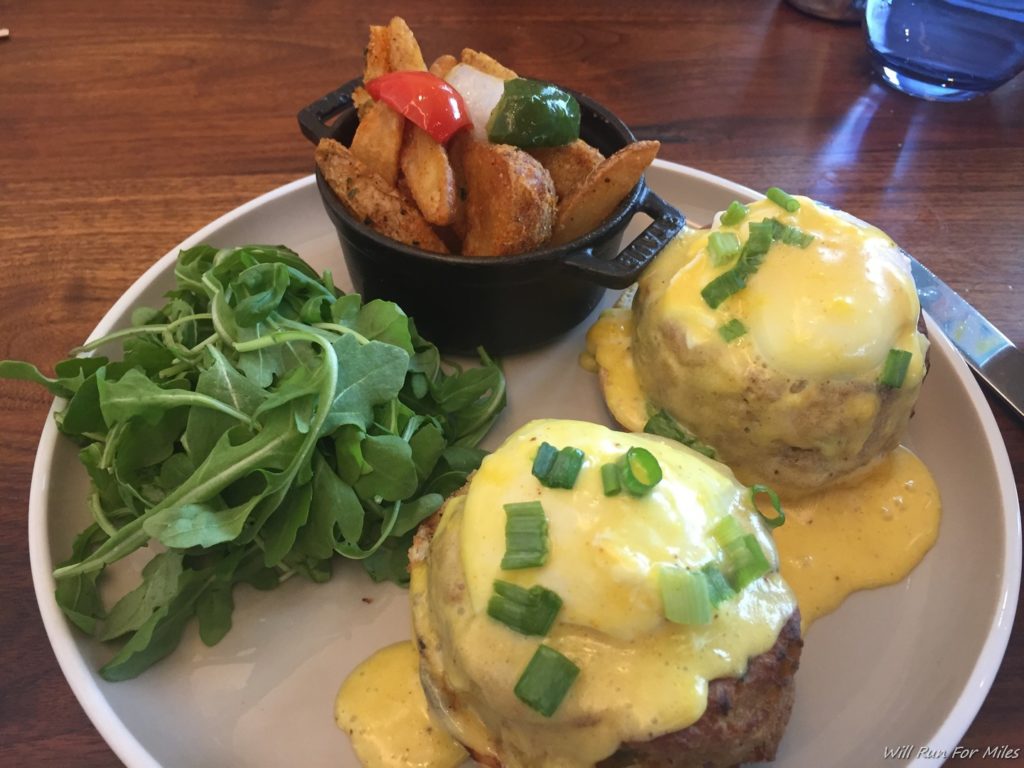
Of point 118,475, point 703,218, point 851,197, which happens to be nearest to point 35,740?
point 118,475

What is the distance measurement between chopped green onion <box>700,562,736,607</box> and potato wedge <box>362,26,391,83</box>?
1.31 meters

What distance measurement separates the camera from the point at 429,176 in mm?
1645

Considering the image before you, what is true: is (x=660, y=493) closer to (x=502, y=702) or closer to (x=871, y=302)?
(x=502, y=702)

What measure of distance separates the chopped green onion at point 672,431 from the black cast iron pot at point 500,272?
305mm

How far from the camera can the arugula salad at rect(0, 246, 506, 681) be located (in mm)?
1375

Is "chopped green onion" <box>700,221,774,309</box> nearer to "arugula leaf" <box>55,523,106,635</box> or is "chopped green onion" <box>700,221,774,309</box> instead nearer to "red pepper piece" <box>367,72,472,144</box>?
"red pepper piece" <box>367,72,472,144</box>

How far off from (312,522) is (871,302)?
117cm

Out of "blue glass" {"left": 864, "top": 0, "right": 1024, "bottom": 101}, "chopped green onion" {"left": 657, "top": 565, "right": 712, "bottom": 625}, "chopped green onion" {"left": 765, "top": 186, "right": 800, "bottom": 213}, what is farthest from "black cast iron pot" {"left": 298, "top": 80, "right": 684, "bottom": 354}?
"blue glass" {"left": 864, "top": 0, "right": 1024, "bottom": 101}

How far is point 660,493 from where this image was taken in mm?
1235

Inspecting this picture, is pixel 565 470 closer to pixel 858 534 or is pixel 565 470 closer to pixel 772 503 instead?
pixel 772 503

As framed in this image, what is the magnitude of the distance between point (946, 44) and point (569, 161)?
197 centimetres

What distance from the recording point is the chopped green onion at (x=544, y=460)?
125 cm

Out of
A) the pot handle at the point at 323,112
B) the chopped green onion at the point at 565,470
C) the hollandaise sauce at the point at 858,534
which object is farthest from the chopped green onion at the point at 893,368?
the pot handle at the point at 323,112

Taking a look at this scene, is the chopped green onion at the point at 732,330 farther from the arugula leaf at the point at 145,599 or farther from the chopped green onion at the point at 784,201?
the arugula leaf at the point at 145,599
